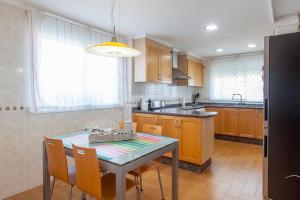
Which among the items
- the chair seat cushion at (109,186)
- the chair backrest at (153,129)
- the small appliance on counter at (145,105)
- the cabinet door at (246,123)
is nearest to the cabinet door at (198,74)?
the cabinet door at (246,123)

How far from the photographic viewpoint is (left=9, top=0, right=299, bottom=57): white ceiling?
224cm

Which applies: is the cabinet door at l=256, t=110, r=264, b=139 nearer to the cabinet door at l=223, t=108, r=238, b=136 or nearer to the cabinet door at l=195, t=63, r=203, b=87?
the cabinet door at l=223, t=108, r=238, b=136

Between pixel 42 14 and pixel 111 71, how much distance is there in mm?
1241

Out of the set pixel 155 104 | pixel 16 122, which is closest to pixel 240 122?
pixel 155 104

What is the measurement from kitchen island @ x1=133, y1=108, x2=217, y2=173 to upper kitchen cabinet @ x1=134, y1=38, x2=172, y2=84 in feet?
2.42

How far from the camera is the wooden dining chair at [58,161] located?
165cm

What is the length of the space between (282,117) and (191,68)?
3.60 metres

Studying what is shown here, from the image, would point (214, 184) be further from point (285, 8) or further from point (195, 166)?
point (285, 8)

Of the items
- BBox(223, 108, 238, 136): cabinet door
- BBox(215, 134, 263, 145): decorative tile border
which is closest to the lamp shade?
BBox(223, 108, 238, 136): cabinet door

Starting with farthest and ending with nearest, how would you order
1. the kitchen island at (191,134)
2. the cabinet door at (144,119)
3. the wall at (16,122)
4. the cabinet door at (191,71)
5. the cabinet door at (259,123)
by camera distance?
the cabinet door at (191,71) < the cabinet door at (259,123) < the cabinet door at (144,119) < the kitchen island at (191,134) < the wall at (16,122)

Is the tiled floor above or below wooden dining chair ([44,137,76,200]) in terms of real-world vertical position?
below

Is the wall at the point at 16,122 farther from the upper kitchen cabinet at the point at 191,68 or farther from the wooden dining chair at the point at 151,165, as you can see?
the upper kitchen cabinet at the point at 191,68

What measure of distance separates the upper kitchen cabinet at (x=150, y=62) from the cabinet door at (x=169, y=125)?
76 centimetres

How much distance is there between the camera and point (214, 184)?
2.53 metres
